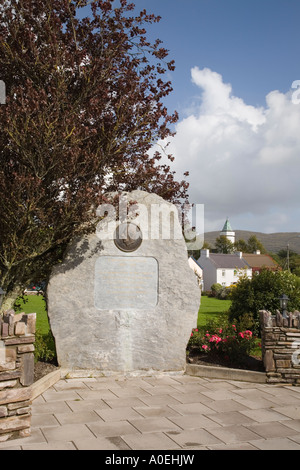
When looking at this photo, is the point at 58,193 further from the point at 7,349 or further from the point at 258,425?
the point at 258,425

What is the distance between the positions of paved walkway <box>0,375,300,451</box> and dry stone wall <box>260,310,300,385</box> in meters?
0.24

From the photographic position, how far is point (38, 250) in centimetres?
714

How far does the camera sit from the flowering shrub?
8234mm

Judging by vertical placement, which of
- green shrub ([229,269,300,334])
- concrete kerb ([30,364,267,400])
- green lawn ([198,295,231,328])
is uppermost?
green shrub ([229,269,300,334])

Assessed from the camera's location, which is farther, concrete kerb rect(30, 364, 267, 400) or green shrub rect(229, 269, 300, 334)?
green shrub rect(229, 269, 300, 334)

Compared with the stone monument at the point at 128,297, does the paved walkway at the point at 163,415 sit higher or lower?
lower

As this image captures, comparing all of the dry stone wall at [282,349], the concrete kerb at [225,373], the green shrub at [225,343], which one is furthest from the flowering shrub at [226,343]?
the dry stone wall at [282,349]

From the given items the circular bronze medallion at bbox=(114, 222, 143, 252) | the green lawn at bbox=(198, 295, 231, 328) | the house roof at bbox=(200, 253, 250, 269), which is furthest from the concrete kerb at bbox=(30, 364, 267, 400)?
the house roof at bbox=(200, 253, 250, 269)

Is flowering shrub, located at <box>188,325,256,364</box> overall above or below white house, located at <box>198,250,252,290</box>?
below

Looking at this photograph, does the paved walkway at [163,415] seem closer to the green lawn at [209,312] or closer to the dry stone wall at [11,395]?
the dry stone wall at [11,395]

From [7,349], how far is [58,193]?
304cm

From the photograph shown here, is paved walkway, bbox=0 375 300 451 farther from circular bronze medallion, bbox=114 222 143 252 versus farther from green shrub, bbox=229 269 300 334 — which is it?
green shrub, bbox=229 269 300 334

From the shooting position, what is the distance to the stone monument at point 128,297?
769 cm

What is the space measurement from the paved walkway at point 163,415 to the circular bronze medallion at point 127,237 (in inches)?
97.3
